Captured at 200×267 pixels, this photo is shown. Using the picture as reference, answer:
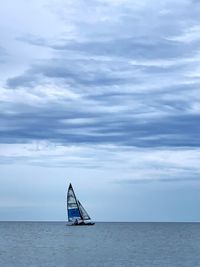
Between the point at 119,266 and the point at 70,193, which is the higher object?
the point at 70,193

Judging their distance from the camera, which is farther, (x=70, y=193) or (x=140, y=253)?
(x=70, y=193)

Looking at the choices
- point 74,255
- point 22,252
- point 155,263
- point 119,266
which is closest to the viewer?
point 119,266

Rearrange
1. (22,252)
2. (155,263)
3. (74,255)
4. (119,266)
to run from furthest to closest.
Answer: (22,252)
(74,255)
(155,263)
(119,266)

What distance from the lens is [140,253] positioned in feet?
378

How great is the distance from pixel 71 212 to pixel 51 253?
81.1 metres

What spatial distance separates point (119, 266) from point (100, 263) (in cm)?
437

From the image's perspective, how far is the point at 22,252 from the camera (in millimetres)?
116062

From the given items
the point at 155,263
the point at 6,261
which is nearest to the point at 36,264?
the point at 6,261

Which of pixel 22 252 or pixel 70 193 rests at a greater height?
pixel 70 193

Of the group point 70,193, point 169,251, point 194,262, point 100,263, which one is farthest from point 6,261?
point 70,193

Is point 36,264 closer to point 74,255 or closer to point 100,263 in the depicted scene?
point 100,263

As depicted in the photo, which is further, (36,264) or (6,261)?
(6,261)

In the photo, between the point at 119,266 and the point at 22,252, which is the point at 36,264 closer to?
the point at 119,266

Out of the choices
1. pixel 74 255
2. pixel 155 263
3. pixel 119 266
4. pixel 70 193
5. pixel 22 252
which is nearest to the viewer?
pixel 119 266
